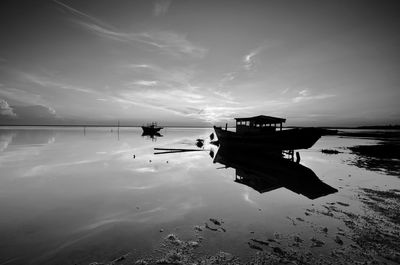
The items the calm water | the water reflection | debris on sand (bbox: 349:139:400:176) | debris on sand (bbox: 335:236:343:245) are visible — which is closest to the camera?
the calm water

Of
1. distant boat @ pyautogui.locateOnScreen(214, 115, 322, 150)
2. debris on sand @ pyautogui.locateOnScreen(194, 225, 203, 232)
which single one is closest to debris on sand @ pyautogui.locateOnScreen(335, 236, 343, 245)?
debris on sand @ pyautogui.locateOnScreen(194, 225, 203, 232)

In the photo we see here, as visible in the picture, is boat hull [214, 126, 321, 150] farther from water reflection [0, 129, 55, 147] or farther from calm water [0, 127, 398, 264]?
water reflection [0, 129, 55, 147]

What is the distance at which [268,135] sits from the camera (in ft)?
81.9

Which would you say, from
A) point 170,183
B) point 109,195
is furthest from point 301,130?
point 109,195

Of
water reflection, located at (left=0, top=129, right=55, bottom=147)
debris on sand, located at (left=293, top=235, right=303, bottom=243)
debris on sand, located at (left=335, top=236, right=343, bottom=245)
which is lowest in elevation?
debris on sand, located at (left=293, top=235, right=303, bottom=243)

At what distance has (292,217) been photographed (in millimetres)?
7969

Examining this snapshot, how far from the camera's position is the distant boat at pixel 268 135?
23.0m

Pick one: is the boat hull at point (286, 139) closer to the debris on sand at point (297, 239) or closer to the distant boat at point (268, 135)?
the distant boat at point (268, 135)

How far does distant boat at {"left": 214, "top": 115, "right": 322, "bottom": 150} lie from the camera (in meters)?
23.0

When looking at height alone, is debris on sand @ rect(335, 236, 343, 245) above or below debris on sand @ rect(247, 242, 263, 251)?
above

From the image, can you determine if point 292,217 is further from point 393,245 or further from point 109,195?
point 109,195

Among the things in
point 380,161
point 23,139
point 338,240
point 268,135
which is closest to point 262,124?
point 268,135

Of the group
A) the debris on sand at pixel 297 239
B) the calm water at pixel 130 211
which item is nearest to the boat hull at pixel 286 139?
the calm water at pixel 130 211

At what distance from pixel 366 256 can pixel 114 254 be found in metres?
7.04
